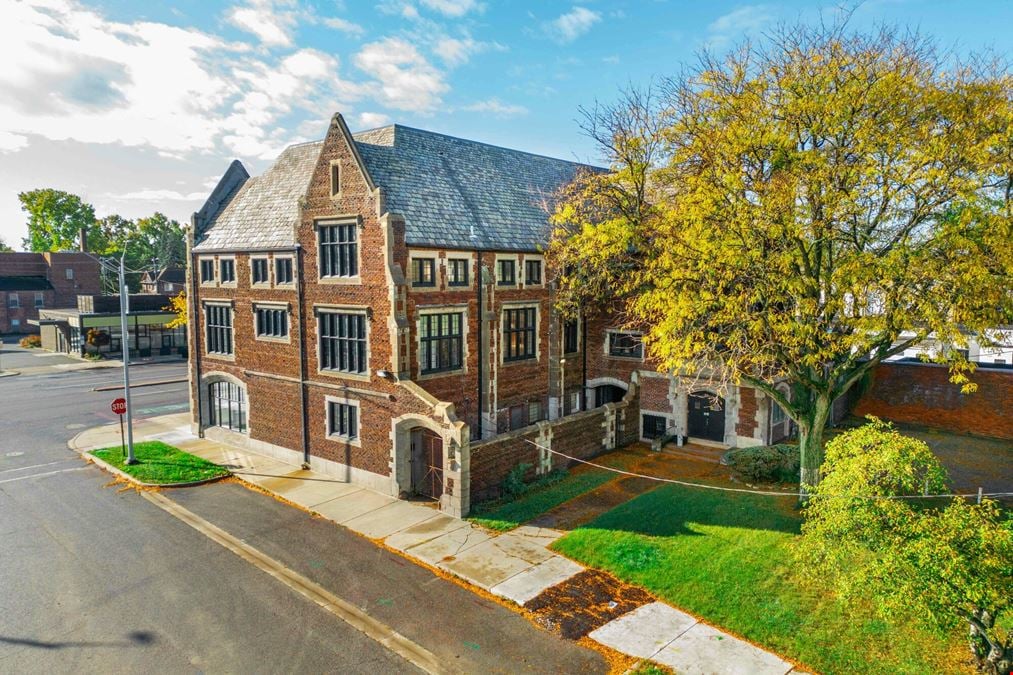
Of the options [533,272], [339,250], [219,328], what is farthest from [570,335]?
[219,328]

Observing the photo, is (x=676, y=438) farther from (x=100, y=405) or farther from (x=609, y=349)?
(x=100, y=405)

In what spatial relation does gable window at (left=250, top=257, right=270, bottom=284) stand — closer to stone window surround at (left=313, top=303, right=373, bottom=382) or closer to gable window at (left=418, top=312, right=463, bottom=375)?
stone window surround at (left=313, top=303, right=373, bottom=382)

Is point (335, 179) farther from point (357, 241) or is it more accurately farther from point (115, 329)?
point (115, 329)

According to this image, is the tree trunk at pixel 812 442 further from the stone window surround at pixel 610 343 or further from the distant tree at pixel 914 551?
the stone window surround at pixel 610 343

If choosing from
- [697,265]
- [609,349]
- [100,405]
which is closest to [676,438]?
[609,349]

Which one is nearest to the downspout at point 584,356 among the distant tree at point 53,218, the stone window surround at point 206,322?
the stone window surround at point 206,322

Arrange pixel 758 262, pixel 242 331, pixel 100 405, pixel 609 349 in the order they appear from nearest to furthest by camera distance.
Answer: pixel 758 262 < pixel 242 331 < pixel 609 349 < pixel 100 405
